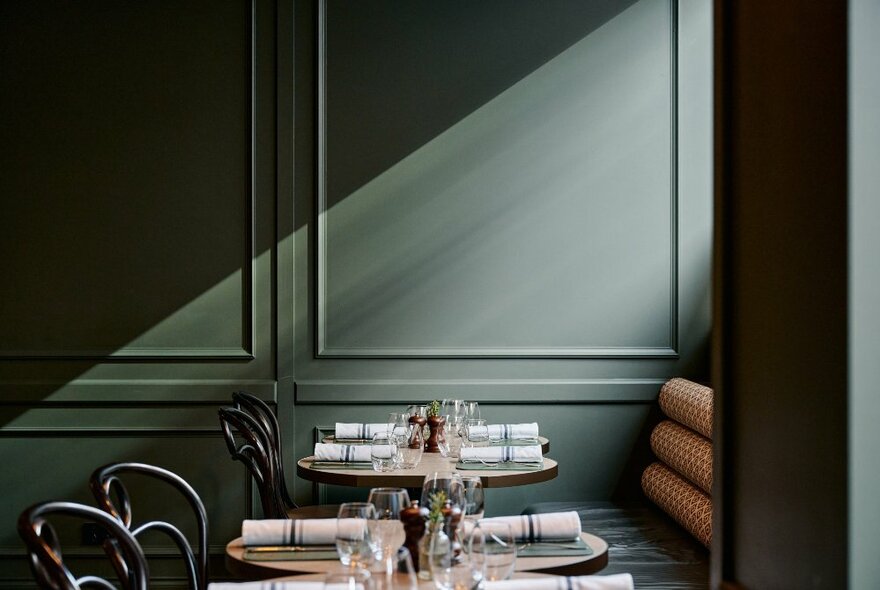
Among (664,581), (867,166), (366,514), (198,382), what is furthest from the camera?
(198,382)

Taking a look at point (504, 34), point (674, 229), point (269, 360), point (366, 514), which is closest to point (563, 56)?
point (504, 34)

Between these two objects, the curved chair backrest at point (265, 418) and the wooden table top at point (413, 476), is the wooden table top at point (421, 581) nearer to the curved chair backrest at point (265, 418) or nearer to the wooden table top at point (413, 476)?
the wooden table top at point (413, 476)

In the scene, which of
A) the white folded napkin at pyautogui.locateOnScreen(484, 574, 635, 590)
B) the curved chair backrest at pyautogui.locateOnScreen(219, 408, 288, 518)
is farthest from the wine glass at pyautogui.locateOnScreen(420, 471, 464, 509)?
the curved chair backrest at pyautogui.locateOnScreen(219, 408, 288, 518)

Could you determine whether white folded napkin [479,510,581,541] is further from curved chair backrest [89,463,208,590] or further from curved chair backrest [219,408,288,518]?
curved chair backrest [219,408,288,518]

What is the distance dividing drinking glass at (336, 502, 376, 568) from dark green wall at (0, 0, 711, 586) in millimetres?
2610

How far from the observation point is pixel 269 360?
447 cm

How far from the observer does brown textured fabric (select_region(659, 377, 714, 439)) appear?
3709mm

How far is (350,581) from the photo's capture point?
58.2 inches

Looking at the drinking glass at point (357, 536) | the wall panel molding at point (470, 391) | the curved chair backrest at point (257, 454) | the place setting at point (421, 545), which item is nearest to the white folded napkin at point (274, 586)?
the place setting at point (421, 545)

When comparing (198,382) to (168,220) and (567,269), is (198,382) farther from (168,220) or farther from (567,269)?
(567,269)

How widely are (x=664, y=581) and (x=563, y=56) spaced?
2.62m

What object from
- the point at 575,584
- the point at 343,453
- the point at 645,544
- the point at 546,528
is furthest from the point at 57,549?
the point at 645,544

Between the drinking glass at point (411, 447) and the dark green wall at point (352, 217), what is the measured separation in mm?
941

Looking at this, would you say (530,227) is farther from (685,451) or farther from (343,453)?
(343,453)
